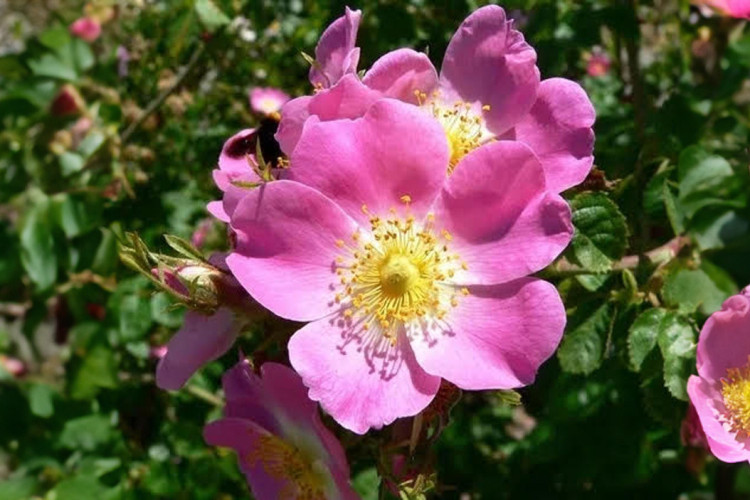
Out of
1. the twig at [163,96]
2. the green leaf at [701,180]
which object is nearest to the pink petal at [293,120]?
the green leaf at [701,180]

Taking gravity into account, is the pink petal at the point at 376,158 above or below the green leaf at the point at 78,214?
above

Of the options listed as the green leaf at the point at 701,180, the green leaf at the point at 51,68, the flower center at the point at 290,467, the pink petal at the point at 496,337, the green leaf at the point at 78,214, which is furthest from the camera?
the green leaf at the point at 51,68

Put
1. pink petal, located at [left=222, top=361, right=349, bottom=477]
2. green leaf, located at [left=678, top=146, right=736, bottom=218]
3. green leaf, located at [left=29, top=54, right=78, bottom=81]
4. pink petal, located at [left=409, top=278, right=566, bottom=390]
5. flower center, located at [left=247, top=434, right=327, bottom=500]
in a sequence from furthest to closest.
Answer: green leaf, located at [left=29, top=54, right=78, bottom=81]
green leaf, located at [left=678, top=146, right=736, bottom=218]
flower center, located at [left=247, top=434, right=327, bottom=500]
pink petal, located at [left=222, top=361, right=349, bottom=477]
pink petal, located at [left=409, top=278, right=566, bottom=390]

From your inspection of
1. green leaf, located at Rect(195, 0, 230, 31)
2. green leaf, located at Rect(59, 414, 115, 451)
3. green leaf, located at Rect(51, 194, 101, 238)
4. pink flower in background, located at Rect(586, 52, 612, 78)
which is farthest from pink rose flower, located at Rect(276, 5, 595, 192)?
pink flower in background, located at Rect(586, 52, 612, 78)

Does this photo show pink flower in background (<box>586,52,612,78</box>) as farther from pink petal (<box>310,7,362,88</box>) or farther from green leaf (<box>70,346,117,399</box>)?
pink petal (<box>310,7,362,88</box>)

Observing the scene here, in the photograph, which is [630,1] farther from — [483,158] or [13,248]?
[13,248]

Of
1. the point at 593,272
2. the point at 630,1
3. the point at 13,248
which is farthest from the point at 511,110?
the point at 13,248

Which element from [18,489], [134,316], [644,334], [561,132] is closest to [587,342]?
[644,334]

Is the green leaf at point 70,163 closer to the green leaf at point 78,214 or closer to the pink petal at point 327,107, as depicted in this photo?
the green leaf at point 78,214
